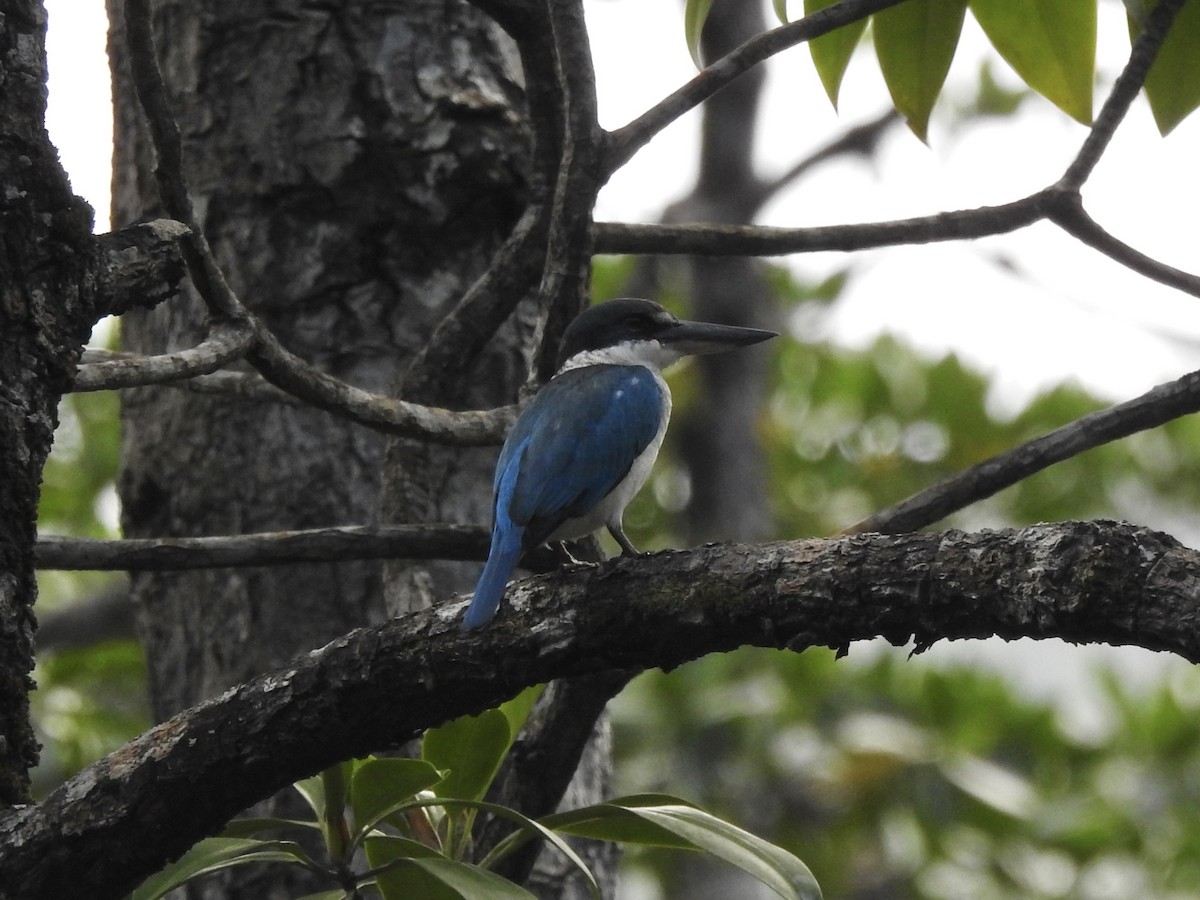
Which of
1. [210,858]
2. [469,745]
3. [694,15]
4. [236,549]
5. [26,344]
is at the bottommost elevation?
[210,858]

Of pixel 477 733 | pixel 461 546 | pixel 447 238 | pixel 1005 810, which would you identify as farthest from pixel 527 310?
pixel 1005 810

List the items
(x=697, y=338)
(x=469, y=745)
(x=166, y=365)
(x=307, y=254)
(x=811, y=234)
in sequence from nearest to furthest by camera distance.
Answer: (x=166, y=365), (x=469, y=745), (x=811, y=234), (x=307, y=254), (x=697, y=338)

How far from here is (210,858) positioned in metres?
2.29

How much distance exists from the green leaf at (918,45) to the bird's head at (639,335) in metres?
1.30

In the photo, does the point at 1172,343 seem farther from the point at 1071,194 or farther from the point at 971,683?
the point at 971,683

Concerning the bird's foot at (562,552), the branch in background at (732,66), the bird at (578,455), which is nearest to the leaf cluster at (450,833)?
the bird at (578,455)

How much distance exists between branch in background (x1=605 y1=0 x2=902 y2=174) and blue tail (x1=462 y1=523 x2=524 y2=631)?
31.0 inches

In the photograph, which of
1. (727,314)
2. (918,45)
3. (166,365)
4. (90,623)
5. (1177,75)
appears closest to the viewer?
(166,365)

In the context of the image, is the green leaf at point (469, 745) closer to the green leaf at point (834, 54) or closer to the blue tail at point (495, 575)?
the blue tail at point (495, 575)

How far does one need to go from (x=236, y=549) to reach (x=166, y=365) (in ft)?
1.52

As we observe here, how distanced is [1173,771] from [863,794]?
183 cm

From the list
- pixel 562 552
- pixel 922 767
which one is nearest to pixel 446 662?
pixel 562 552

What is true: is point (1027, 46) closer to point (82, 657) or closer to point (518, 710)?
point (518, 710)

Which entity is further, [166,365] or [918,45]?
[918,45]
